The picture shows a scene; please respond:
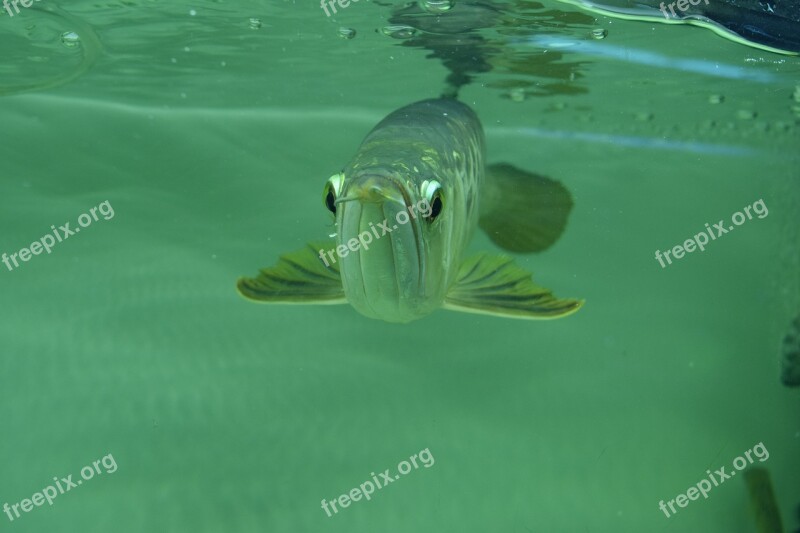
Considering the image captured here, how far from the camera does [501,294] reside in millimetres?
3271

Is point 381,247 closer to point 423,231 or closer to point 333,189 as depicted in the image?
point 423,231

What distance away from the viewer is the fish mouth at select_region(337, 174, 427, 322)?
2.37 meters

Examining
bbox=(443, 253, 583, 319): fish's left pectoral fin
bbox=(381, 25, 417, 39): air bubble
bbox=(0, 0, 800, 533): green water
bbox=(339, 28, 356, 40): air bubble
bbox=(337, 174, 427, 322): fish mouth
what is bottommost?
bbox=(0, 0, 800, 533): green water

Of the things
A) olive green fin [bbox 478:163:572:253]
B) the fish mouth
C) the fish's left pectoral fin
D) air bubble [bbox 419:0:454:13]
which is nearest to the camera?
the fish mouth

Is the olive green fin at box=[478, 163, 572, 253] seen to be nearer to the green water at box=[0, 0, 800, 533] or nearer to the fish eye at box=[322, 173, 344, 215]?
the green water at box=[0, 0, 800, 533]

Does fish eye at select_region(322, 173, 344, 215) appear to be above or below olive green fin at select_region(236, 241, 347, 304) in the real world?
above

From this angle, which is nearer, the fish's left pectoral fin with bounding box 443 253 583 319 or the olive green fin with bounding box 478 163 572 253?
the fish's left pectoral fin with bounding box 443 253 583 319

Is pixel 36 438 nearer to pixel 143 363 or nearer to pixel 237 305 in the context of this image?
pixel 143 363

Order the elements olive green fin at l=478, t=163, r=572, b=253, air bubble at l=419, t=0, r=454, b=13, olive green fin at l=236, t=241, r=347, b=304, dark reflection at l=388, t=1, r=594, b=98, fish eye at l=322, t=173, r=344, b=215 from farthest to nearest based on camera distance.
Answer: dark reflection at l=388, t=1, r=594, b=98 → air bubble at l=419, t=0, r=454, b=13 → olive green fin at l=478, t=163, r=572, b=253 → olive green fin at l=236, t=241, r=347, b=304 → fish eye at l=322, t=173, r=344, b=215

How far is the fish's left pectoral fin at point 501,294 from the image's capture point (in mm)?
3104

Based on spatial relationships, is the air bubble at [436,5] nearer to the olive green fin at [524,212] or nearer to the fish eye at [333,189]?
the olive green fin at [524,212]

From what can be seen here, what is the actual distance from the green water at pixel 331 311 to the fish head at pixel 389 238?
7.29 feet

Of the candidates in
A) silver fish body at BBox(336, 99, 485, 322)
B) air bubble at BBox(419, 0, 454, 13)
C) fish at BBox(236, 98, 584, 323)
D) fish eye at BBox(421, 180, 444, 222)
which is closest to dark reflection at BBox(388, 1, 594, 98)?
air bubble at BBox(419, 0, 454, 13)

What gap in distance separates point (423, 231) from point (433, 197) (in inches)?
5.9
